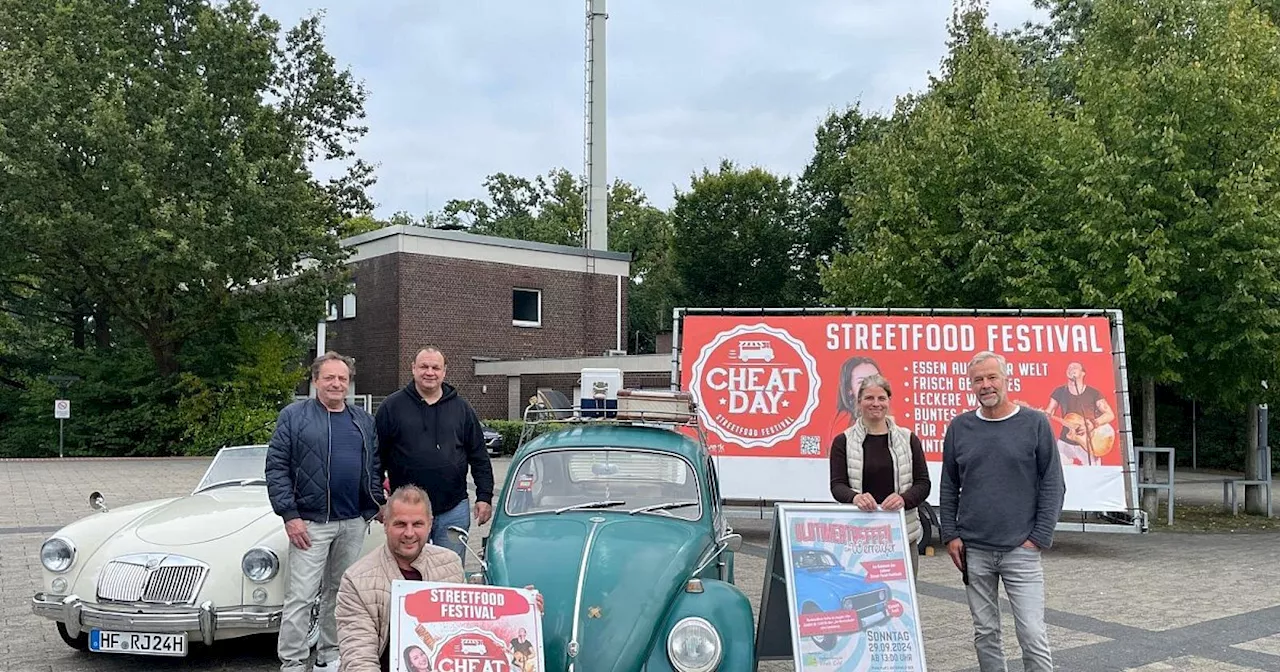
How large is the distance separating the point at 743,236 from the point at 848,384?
30635 millimetres

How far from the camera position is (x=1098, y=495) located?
35.5 ft

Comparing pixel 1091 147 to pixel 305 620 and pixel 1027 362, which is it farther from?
pixel 305 620

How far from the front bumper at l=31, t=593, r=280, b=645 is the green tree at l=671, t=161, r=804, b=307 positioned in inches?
1452

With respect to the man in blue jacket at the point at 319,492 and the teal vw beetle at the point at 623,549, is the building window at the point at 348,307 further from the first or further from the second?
the man in blue jacket at the point at 319,492

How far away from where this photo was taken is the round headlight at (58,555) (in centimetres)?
592

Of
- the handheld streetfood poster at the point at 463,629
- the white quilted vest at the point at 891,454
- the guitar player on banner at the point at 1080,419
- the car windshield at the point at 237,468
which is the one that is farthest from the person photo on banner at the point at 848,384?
the handheld streetfood poster at the point at 463,629

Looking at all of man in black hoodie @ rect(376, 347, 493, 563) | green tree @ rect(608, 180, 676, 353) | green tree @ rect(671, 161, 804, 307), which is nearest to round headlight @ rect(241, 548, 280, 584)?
man in black hoodie @ rect(376, 347, 493, 563)

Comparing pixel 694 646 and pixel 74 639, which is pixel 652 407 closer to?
pixel 694 646

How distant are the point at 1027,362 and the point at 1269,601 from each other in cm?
360

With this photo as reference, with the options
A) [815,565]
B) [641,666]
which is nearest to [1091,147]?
[815,565]

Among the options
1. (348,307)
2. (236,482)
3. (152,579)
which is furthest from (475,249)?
(152,579)

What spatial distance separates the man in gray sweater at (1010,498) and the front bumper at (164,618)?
413 centimetres

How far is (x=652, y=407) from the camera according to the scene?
263 inches

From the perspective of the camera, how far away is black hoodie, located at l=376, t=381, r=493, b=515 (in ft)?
19.4
